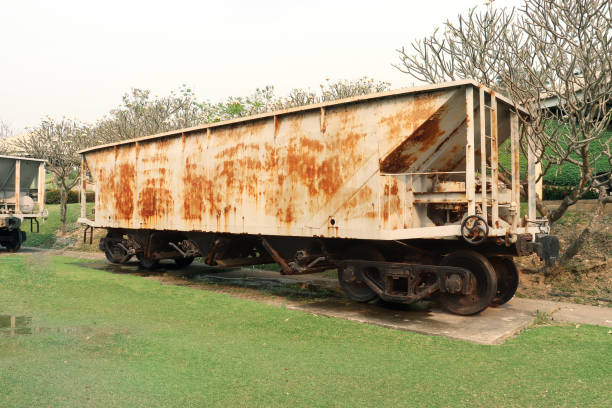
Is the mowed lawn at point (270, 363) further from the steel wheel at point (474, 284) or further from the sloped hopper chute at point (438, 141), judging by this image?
the sloped hopper chute at point (438, 141)

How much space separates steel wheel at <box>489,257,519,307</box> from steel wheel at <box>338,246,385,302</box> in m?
1.82

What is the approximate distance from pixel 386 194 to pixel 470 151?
1.33 meters

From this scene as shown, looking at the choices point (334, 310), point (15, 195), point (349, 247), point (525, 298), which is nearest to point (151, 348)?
point (334, 310)

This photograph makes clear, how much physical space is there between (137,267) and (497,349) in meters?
9.86

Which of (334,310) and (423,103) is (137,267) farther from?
Answer: (423,103)

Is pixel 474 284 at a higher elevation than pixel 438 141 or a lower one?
lower

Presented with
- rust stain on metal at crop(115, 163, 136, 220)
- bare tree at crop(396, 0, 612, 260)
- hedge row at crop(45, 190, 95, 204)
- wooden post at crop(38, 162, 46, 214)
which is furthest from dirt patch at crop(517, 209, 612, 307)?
hedge row at crop(45, 190, 95, 204)

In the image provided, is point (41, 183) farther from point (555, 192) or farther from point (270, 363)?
point (555, 192)

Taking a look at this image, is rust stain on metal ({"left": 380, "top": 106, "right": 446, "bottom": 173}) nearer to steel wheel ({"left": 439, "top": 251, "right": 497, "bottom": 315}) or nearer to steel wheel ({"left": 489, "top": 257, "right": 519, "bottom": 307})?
steel wheel ({"left": 439, "top": 251, "right": 497, "bottom": 315})

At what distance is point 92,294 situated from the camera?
856 cm

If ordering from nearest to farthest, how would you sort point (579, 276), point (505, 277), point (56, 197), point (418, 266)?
point (418, 266), point (505, 277), point (579, 276), point (56, 197)

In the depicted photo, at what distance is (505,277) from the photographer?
772 cm

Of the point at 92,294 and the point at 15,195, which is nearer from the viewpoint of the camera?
the point at 92,294

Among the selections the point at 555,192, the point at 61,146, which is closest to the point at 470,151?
the point at 555,192
